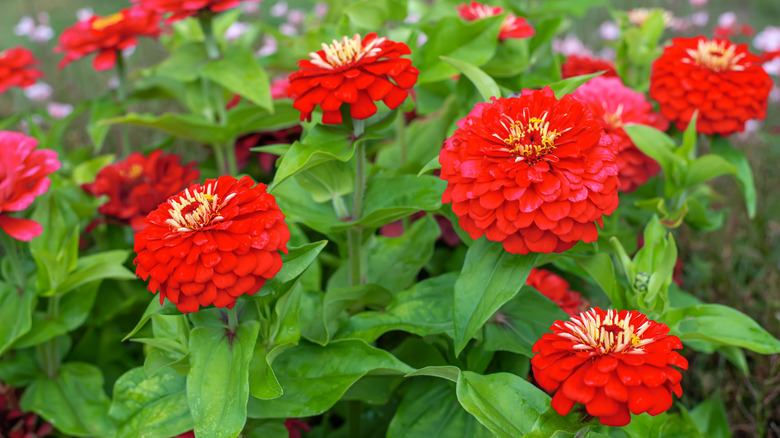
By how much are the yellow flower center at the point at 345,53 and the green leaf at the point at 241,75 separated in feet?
1.49

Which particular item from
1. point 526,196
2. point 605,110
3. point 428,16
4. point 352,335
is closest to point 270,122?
point 428,16

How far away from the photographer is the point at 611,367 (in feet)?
2.55

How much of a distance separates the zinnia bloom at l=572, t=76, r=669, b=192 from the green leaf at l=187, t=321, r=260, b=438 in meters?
0.84

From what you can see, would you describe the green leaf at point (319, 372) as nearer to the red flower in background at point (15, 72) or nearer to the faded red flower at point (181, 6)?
the faded red flower at point (181, 6)

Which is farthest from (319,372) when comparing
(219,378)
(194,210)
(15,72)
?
(15,72)

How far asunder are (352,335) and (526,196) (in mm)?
491

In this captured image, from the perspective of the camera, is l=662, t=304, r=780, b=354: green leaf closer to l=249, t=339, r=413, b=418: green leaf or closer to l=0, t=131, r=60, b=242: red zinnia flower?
l=249, t=339, r=413, b=418: green leaf

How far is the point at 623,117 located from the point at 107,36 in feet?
4.37

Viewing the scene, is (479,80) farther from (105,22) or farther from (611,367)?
(105,22)

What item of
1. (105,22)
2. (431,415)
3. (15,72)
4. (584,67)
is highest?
(105,22)

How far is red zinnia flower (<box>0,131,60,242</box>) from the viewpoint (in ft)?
4.06

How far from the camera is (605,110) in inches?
55.7

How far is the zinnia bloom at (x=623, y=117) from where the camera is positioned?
1400mm

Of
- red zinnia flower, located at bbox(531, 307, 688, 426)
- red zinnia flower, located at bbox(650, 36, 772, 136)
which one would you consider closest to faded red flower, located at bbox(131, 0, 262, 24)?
red zinnia flower, located at bbox(650, 36, 772, 136)
